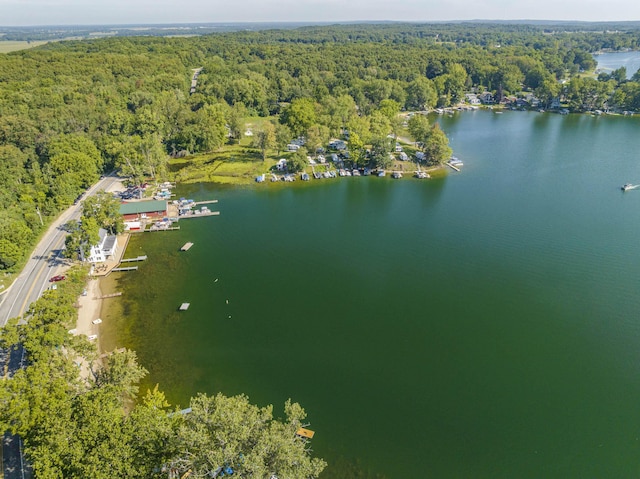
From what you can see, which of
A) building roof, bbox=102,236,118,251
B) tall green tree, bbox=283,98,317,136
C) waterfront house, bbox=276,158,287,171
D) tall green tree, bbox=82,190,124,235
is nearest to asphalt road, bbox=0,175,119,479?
building roof, bbox=102,236,118,251

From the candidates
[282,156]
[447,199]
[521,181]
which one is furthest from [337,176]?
[521,181]

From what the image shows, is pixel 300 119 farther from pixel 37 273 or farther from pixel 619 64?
pixel 619 64

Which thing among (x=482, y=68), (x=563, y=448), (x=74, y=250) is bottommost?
(x=563, y=448)

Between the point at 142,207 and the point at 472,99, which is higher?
the point at 472,99

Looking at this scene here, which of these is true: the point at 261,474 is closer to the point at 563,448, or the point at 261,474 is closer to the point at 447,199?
the point at 563,448

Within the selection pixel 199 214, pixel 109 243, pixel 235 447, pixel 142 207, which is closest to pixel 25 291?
pixel 109 243

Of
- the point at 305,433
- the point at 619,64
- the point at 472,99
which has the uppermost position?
the point at 619,64
